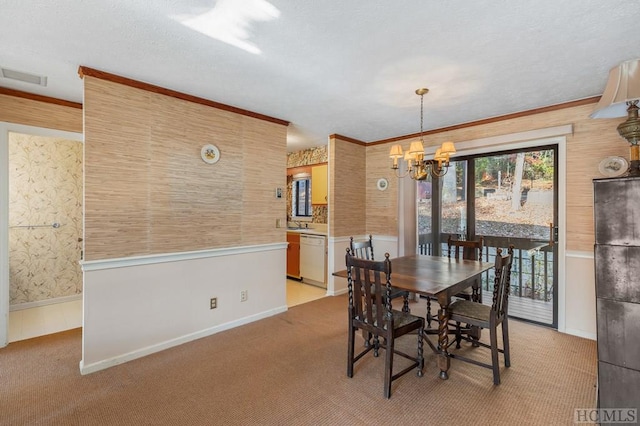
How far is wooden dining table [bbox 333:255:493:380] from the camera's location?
2.09 m

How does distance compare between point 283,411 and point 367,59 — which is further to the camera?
point 367,59

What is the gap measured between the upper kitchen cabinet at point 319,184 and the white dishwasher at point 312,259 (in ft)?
2.57

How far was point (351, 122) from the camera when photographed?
3.81 metres

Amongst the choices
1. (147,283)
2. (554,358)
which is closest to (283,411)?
(147,283)

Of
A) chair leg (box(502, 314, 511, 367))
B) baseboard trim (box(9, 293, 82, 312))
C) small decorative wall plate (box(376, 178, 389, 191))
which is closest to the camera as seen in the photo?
chair leg (box(502, 314, 511, 367))

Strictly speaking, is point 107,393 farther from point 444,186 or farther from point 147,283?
point 444,186

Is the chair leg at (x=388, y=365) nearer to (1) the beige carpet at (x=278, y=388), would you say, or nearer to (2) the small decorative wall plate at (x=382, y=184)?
(1) the beige carpet at (x=278, y=388)

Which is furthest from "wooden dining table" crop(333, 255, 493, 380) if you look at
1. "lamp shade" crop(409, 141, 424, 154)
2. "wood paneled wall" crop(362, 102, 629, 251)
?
"wood paneled wall" crop(362, 102, 629, 251)

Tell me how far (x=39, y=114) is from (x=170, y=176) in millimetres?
1659

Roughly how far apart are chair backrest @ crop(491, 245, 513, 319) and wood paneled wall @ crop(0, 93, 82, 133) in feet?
14.5

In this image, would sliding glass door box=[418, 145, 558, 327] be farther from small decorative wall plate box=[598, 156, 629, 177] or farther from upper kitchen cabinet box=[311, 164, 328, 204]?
upper kitchen cabinet box=[311, 164, 328, 204]

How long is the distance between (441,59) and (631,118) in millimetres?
1305

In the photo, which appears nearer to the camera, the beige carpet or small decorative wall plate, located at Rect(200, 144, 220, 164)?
the beige carpet

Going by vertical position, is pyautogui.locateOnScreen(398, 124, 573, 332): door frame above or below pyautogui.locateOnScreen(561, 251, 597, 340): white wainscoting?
above
